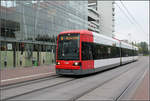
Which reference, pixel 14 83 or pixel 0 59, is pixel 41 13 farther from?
pixel 14 83

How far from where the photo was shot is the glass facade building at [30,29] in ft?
64.6

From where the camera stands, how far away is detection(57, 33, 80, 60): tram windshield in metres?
11.6

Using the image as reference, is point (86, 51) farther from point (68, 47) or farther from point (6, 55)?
point (6, 55)

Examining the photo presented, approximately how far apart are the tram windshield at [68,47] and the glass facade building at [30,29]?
8822mm

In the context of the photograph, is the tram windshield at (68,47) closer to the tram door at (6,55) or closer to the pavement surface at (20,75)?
the pavement surface at (20,75)

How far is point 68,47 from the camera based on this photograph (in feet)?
38.9

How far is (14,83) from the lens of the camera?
9.67m

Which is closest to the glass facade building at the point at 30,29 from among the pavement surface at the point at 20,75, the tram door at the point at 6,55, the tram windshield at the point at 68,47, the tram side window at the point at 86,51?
the tram door at the point at 6,55

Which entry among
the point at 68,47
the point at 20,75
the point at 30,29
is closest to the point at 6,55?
the point at 20,75

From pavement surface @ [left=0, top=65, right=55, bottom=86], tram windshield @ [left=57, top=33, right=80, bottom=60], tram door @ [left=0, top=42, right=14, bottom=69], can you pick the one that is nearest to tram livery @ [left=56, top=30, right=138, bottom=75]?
tram windshield @ [left=57, top=33, right=80, bottom=60]

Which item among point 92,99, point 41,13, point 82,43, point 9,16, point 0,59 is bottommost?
point 92,99

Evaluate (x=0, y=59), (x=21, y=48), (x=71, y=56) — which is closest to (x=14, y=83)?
(x=71, y=56)

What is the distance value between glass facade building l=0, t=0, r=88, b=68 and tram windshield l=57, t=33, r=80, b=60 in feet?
28.9

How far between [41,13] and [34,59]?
9.18 m
